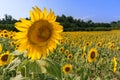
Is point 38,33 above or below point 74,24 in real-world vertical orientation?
above

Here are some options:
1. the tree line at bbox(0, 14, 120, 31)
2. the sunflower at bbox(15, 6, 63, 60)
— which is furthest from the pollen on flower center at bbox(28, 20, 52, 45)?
the tree line at bbox(0, 14, 120, 31)

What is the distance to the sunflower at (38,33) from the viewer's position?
169cm

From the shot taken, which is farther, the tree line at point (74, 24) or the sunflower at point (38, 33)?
the tree line at point (74, 24)

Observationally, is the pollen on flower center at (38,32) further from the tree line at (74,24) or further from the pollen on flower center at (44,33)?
the tree line at (74,24)

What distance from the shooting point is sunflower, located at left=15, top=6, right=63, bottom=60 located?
169cm

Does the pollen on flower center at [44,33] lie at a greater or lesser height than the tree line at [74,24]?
greater

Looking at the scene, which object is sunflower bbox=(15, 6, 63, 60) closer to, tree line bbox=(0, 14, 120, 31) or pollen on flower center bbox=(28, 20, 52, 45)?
pollen on flower center bbox=(28, 20, 52, 45)

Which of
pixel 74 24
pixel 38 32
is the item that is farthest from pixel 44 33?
pixel 74 24

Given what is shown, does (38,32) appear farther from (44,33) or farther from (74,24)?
(74,24)

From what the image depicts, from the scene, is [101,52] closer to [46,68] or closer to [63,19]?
[46,68]

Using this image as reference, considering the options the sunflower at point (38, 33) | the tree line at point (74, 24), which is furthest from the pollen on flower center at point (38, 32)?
the tree line at point (74, 24)

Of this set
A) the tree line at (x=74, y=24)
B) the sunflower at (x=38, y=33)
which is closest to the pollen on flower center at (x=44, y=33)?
the sunflower at (x=38, y=33)

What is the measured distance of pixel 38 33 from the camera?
66.9 inches

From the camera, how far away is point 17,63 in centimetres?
188
